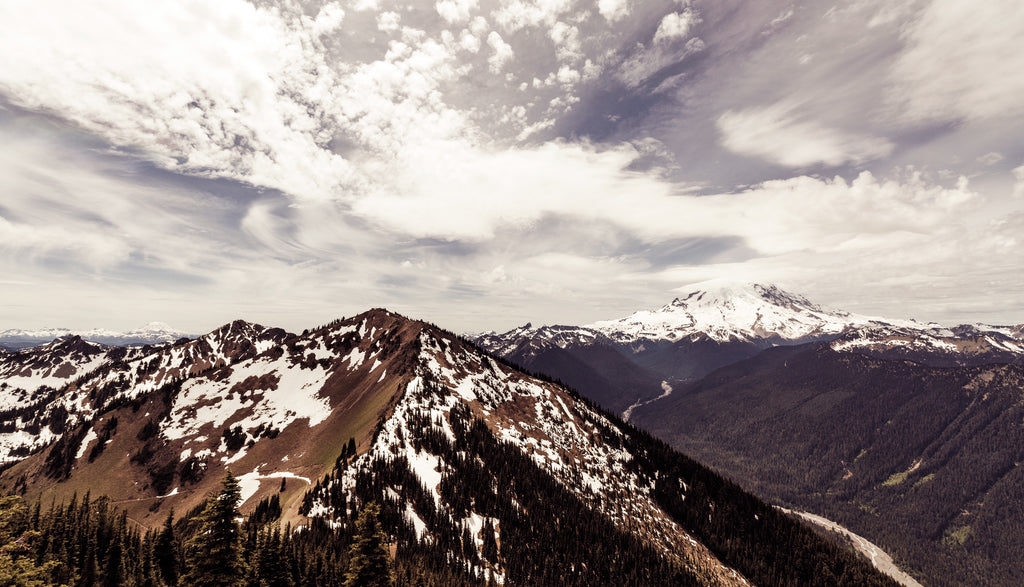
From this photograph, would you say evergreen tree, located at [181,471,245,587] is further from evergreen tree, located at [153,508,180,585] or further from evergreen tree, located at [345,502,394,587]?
evergreen tree, located at [153,508,180,585]

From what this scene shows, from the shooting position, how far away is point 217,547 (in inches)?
1367

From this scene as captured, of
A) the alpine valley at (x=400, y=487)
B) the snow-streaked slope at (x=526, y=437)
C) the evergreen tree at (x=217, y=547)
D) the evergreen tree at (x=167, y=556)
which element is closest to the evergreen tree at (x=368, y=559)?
the alpine valley at (x=400, y=487)

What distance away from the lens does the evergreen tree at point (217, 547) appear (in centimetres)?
3466

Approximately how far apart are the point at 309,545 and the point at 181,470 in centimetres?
10744

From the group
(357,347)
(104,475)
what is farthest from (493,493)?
(104,475)

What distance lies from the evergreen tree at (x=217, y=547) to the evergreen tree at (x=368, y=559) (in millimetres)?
9992

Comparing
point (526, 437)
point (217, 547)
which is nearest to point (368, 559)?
point (217, 547)

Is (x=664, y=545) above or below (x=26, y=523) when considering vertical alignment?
below

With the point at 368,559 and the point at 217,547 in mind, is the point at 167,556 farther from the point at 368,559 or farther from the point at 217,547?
the point at 368,559

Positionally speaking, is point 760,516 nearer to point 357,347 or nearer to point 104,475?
point 357,347

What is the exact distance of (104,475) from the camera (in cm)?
15050

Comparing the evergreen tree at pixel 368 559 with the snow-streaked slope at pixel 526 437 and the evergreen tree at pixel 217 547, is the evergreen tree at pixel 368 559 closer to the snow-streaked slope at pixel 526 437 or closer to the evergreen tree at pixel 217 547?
the evergreen tree at pixel 217 547

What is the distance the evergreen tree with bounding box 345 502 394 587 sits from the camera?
38.3 metres

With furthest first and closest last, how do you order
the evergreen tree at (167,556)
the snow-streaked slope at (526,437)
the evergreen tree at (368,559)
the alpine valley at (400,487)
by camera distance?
the snow-streaked slope at (526,437)
the alpine valley at (400,487)
the evergreen tree at (167,556)
the evergreen tree at (368,559)
